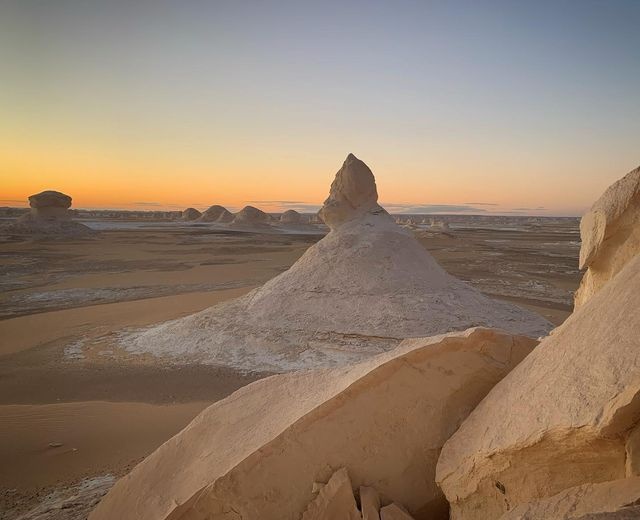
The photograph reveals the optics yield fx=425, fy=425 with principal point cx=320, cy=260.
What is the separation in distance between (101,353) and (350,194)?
25.6 feet

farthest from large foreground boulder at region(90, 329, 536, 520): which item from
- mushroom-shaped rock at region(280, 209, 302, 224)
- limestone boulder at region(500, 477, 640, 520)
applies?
mushroom-shaped rock at region(280, 209, 302, 224)

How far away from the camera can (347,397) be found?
3.11 meters

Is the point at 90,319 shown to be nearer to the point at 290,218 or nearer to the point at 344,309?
the point at 344,309

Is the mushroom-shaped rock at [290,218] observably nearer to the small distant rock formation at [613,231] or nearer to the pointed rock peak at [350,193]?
the pointed rock peak at [350,193]

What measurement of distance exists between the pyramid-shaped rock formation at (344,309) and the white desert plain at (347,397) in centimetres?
5

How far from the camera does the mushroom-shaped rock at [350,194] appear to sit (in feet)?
39.9

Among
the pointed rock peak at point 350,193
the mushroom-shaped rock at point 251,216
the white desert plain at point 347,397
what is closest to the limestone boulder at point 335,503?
the white desert plain at point 347,397

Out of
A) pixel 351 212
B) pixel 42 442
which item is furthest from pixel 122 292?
pixel 42 442

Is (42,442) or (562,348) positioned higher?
(562,348)

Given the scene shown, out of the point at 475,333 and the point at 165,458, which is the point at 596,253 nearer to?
the point at 475,333

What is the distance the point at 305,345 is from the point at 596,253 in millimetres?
7022

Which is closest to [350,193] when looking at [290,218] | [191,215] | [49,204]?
[49,204]

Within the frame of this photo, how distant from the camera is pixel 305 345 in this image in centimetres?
970

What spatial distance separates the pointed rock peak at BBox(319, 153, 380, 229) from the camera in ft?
39.9
